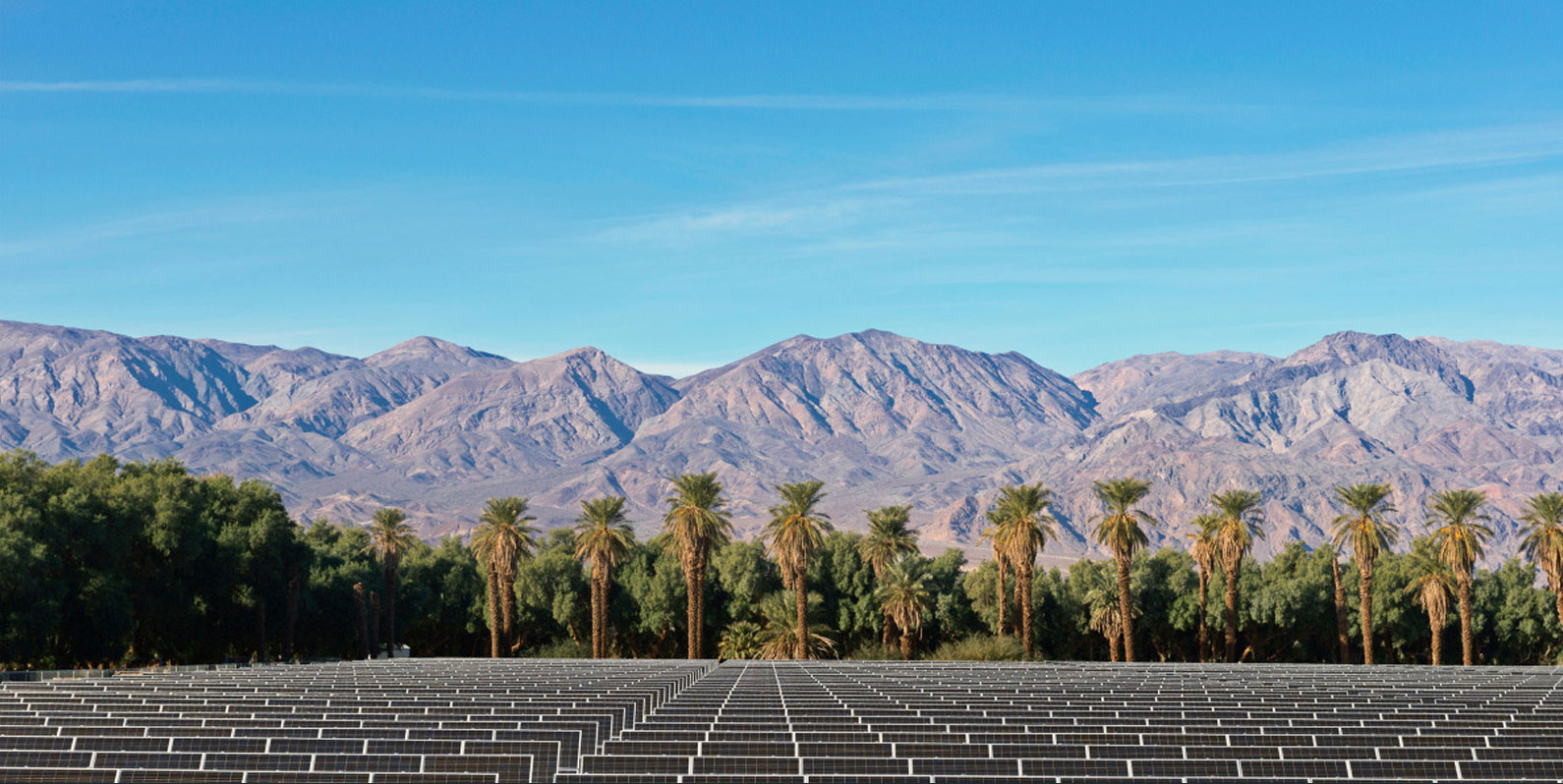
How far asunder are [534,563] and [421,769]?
77.2 metres

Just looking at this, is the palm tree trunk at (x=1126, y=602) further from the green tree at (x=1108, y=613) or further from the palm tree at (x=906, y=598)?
the palm tree at (x=906, y=598)

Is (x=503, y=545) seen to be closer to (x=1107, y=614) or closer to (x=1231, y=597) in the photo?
(x=1107, y=614)

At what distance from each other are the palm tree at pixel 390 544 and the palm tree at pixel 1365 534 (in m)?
53.3

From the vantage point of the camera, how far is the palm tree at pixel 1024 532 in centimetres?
7212

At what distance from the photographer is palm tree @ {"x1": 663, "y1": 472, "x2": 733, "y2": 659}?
7375 cm

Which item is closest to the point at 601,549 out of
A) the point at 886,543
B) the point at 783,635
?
the point at 783,635

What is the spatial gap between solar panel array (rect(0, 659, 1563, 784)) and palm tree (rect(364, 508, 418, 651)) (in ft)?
156

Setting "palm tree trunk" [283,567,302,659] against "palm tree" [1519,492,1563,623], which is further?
"palm tree" [1519,492,1563,623]

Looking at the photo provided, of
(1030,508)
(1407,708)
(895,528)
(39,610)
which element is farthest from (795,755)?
(895,528)

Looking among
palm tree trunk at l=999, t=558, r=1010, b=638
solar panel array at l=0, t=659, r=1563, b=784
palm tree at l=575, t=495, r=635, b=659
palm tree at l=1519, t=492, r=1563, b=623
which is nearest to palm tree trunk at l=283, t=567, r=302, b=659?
palm tree at l=575, t=495, r=635, b=659

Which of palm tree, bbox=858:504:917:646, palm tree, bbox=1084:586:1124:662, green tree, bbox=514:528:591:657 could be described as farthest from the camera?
green tree, bbox=514:528:591:657

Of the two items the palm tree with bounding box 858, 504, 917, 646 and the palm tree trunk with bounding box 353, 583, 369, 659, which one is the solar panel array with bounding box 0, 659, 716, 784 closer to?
the palm tree trunk with bounding box 353, 583, 369, 659

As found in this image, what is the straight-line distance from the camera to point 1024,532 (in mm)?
72375

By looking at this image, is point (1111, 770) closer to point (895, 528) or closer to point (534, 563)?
point (895, 528)
